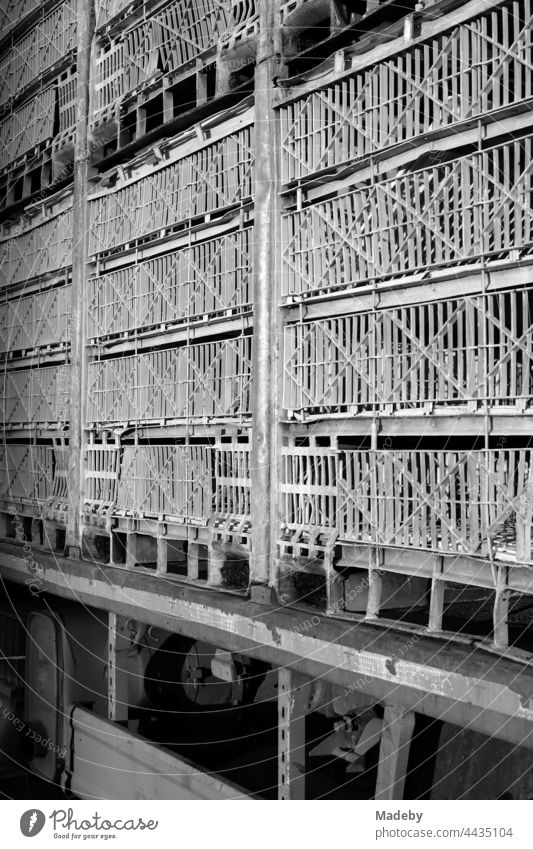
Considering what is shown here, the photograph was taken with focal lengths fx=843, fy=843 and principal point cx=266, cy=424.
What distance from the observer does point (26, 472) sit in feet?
52.6

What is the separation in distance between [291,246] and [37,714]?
369 inches

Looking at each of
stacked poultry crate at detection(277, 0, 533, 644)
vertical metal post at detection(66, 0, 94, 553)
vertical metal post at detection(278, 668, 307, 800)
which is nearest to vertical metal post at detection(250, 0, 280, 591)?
stacked poultry crate at detection(277, 0, 533, 644)

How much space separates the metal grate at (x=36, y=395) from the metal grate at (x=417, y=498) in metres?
6.60

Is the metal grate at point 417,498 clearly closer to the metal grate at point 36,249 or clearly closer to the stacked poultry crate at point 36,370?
the stacked poultry crate at point 36,370

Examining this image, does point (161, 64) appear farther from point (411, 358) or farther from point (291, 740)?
point (291, 740)

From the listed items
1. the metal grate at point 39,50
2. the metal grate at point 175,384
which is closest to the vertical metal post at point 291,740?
the metal grate at point 175,384

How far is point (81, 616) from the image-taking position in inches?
563

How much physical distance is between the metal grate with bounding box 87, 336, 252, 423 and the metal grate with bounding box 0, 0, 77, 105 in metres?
6.01

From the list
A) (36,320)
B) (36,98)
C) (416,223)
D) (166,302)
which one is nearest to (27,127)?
(36,98)

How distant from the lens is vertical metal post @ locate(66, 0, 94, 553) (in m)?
13.8

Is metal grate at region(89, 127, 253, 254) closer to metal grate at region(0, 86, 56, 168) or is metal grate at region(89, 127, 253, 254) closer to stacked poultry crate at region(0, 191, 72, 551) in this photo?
stacked poultry crate at region(0, 191, 72, 551)

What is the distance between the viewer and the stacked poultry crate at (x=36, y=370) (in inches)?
581

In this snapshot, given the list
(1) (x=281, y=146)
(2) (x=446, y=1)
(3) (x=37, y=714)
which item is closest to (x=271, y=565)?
(1) (x=281, y=146)
